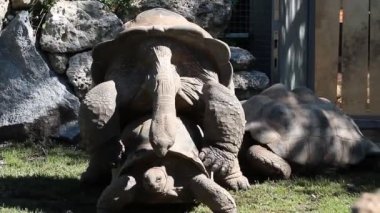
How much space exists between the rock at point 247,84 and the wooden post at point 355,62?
109 centimetres

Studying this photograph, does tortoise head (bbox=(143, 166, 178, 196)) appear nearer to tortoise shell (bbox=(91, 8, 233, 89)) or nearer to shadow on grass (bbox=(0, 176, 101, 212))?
shadow on grass (bbox=(0, 176, 101, 212))

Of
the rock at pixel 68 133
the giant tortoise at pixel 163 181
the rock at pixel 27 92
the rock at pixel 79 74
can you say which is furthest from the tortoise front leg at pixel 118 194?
the rock at pixel 79 74

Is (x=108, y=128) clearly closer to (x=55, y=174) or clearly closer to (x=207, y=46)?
(x=207, y=46)

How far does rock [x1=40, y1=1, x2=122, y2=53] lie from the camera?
6980mm

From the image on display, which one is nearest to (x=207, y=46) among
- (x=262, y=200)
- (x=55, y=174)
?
(x=262, y=200)

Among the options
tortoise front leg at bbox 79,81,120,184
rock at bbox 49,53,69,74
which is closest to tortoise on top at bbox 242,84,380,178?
tortoise front leg at bbox 79,81,120,184

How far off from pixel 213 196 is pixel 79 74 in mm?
3167

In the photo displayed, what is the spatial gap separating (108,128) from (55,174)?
121 centimetres

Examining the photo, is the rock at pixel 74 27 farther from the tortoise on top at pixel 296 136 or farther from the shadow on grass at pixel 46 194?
the shadow on grass at pixel 46 194

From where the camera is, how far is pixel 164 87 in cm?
412

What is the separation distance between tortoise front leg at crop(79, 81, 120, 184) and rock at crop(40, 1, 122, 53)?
2.77 m

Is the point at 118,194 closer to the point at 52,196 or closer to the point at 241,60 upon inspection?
the point at 52,196

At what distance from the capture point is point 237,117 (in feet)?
14.0

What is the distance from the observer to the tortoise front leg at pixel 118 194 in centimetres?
406
